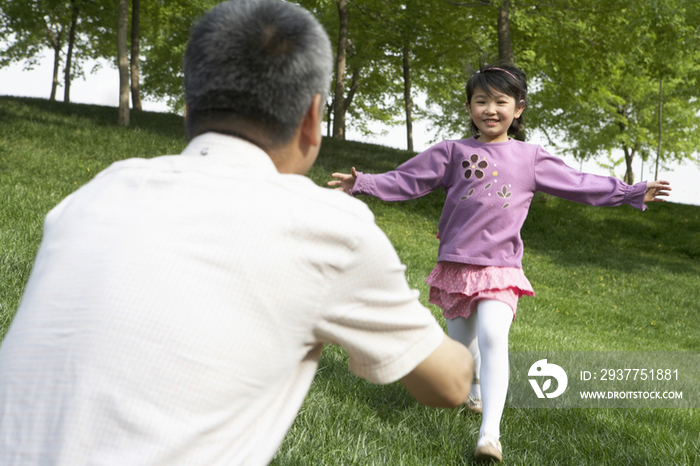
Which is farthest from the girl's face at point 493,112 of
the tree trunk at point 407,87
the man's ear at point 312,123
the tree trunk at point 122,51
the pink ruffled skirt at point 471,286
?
the tree trunk at point 407,87

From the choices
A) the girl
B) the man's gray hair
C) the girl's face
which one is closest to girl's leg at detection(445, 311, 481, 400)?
the girl

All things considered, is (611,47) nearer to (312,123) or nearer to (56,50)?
(312,123)

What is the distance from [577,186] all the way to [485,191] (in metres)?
0.61

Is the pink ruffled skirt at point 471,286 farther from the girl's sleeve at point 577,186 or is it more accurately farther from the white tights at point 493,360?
the girl's sleeve at point 577,186

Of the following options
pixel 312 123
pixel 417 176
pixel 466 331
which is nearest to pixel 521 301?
pixel 466 331

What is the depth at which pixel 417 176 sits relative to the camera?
11.8 feet

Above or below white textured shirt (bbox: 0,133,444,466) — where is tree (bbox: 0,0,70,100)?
above

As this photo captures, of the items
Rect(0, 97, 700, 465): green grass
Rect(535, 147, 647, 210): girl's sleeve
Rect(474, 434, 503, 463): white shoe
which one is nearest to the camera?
Rect(474, 434, 503, 463): white shoe

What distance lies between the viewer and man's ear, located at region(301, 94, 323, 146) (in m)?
1.24

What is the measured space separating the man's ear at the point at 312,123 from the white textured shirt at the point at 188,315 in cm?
18

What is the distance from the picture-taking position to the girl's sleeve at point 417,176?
3.53 meters

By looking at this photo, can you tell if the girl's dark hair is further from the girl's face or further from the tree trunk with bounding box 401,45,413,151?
the tree trunk with bounding box 401,45,413,151

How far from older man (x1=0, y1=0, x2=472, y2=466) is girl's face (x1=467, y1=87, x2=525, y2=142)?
2.51 m

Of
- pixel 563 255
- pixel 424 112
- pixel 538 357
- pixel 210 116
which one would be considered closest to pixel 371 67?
pixel 424 112
